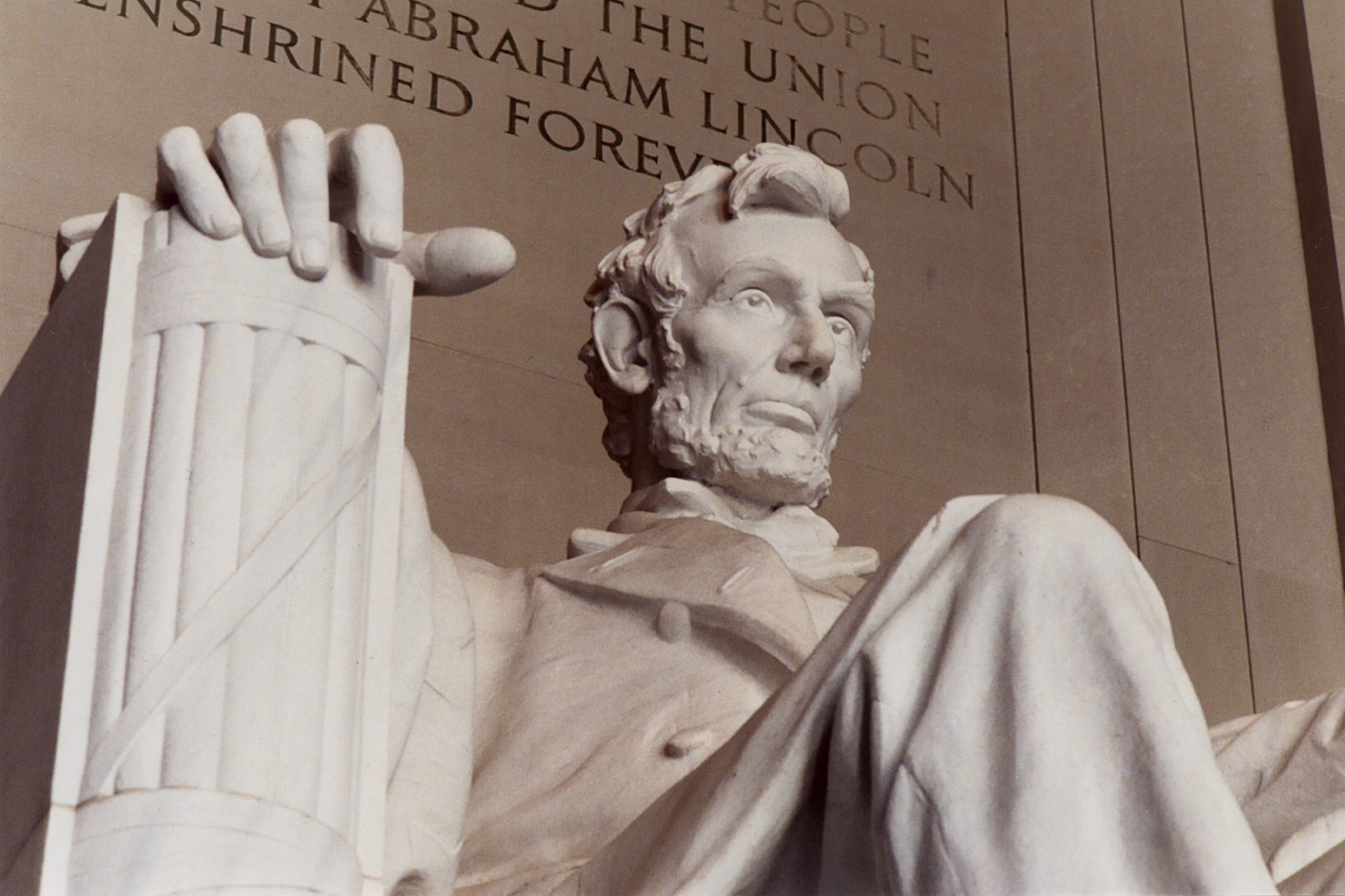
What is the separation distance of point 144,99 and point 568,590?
1.68 m

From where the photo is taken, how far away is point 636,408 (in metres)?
3.37

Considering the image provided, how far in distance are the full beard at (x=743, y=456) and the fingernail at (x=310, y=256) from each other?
42.3 inches

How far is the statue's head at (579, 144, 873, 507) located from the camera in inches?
126

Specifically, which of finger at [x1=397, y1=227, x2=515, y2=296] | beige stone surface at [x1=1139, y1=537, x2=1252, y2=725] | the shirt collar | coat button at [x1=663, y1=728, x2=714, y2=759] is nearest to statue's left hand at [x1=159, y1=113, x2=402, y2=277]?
finger at [x1=397, y1=227, x2=515, y2=296]

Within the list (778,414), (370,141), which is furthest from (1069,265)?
(370,141)

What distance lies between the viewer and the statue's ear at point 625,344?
3344 mm

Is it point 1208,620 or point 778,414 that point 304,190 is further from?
point 1208,620

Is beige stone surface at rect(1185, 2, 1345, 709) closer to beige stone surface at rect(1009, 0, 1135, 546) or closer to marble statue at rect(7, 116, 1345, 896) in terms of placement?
beige stone surface at rect(1009, 0, 1135, 546)

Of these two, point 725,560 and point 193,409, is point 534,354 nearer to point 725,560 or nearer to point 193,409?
point 725,560

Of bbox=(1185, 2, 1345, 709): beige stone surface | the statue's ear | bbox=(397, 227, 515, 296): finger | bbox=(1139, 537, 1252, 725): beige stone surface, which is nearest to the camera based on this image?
bbox=(397, 227, 515, 296): finger

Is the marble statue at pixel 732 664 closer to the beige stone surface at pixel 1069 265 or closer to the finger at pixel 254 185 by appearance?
the finger at pixel 254 185

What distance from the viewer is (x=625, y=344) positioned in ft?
11.1

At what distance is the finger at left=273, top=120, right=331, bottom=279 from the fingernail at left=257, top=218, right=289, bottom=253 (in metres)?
0.01

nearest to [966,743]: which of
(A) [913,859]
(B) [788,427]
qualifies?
(A) [913,859]
